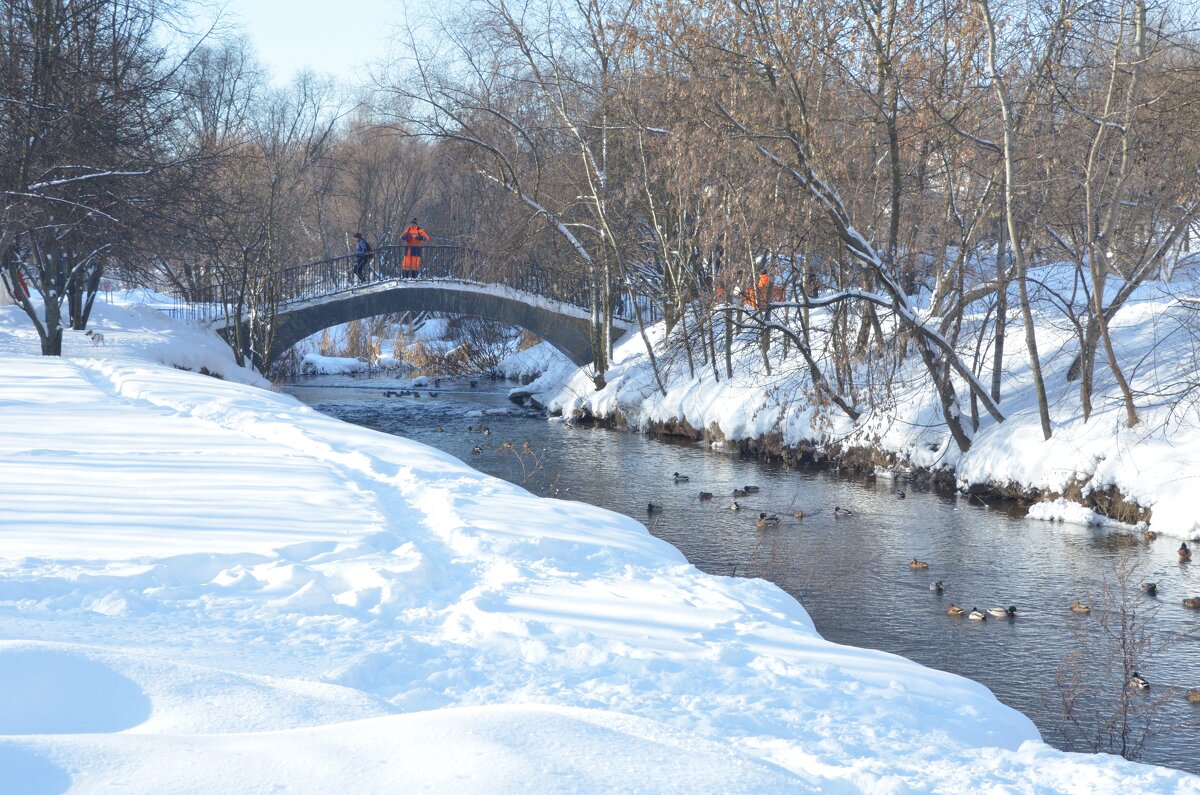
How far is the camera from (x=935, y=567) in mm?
9531

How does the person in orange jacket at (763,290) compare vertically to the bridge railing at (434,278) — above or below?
below

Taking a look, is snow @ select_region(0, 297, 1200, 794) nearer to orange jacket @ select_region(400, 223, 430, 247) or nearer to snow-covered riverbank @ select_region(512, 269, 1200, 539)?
snow-covered riverbank @ select_region(512, 269, 1200, 539)

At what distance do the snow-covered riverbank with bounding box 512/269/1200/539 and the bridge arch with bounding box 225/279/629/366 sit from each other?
589 cm

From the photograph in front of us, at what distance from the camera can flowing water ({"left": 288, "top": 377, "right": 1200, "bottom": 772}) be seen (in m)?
6.48

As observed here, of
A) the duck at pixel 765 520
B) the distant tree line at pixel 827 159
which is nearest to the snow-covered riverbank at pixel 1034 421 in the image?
the distant tree line at pixel 827 159

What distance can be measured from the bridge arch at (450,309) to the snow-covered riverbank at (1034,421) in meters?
5.89

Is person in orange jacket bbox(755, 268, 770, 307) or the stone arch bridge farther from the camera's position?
the stone arch bridge

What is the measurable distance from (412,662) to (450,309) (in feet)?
79.9

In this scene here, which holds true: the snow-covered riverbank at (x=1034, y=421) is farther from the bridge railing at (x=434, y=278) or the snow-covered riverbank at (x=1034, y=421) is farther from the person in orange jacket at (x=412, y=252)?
the person in orange jacket at (x=412, y=252)

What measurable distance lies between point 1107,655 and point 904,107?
844 centimetres

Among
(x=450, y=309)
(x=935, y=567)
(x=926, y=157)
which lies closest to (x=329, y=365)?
(x=450, y=309)

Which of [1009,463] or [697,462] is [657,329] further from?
[1009,463]

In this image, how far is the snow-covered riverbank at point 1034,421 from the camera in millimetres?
11648

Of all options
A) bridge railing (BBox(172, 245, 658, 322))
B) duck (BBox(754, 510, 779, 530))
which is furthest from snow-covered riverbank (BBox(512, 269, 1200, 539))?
bridge railing (BBox(172, 245, 658, 322))
